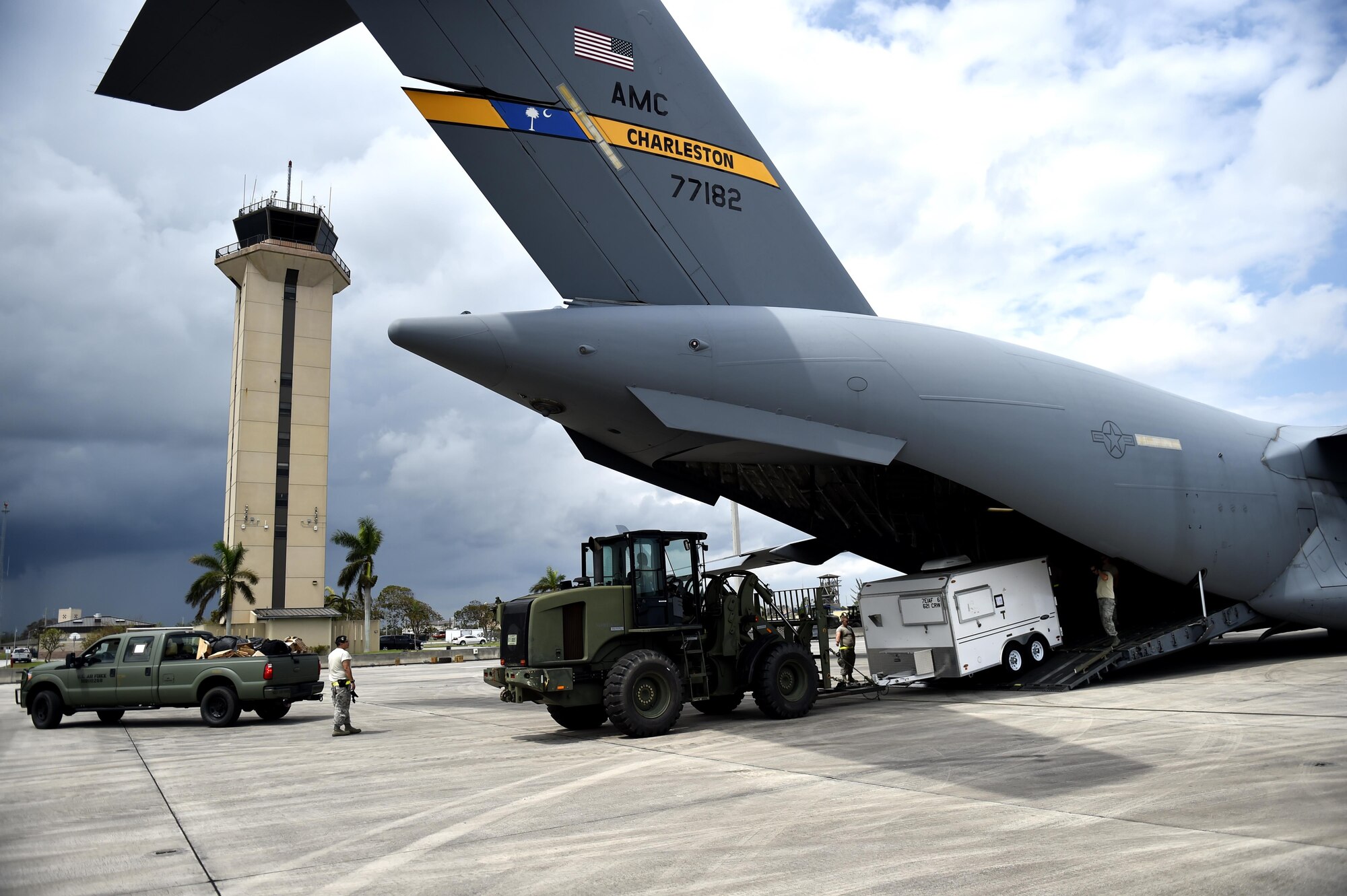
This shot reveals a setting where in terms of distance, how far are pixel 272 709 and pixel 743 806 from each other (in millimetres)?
10902


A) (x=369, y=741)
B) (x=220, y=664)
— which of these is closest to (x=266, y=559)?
(x=220, y=664)

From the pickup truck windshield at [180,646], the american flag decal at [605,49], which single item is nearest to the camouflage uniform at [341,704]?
the pickup truck windshield at [180,646]

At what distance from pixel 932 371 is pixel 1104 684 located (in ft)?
17.8

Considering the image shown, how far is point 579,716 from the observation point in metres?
11.4

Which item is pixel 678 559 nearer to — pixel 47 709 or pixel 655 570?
pixel 655 570

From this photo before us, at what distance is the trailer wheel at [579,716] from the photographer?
11.4m

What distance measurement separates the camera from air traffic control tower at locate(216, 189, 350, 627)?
54750mm

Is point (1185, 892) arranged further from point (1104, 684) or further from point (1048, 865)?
point (1104, 684)

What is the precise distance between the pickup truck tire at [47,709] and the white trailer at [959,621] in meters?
12.3

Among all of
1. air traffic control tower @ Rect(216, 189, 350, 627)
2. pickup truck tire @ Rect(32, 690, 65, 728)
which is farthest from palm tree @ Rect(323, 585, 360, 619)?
pickup truck tire @ Rect(32, 690, 65, 728)

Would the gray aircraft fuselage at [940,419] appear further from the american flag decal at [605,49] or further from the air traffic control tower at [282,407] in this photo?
the air traffic control tower at [282,407]

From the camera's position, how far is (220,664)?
13711 millimetres

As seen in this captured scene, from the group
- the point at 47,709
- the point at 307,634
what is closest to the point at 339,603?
the point at 307,634

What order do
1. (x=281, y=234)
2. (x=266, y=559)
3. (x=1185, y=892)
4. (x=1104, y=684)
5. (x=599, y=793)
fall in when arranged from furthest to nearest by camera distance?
(x=281, y=234) < (x=266, y=559) < (x=1104, y=684) < (x=599, y=793) < (x=1185, y=892)
